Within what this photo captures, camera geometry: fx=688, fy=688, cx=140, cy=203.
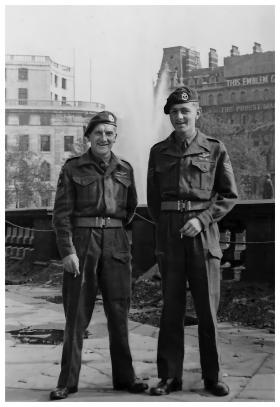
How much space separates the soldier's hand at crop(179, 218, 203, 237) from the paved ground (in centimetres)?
108

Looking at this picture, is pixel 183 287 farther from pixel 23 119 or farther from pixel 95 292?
pixel 23 119

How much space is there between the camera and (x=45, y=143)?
35.5ft

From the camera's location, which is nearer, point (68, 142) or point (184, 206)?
point (184, 206)

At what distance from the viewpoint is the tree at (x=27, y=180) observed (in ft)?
41.0

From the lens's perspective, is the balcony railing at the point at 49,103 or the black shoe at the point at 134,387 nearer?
the black shoe at the point at 134,387

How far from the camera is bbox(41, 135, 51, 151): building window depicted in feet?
34.9

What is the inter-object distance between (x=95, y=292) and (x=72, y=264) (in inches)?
11.5

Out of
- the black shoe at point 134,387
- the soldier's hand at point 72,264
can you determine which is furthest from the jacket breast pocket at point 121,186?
the black shoe at point 134,387

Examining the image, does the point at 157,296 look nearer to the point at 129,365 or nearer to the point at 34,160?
the point at 129,365

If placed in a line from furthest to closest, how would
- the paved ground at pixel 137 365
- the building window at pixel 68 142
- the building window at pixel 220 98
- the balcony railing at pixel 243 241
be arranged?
the building window at pixel 220 98 → the building window at pixel 68 142 → the balcony railing at pixel 243 241 → the paved ground at pixel 137 365

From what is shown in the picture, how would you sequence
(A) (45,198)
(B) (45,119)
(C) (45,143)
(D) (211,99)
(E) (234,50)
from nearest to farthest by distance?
(E) (234,50)
(B) (45,119)
(C) (45,143)
(D) (211,99)
(A) (45,198)

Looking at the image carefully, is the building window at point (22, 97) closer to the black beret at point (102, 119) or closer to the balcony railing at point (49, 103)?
the balcony railing at point (49, 103)

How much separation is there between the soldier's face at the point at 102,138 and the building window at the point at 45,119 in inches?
190

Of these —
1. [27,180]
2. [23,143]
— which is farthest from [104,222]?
[27,180]
